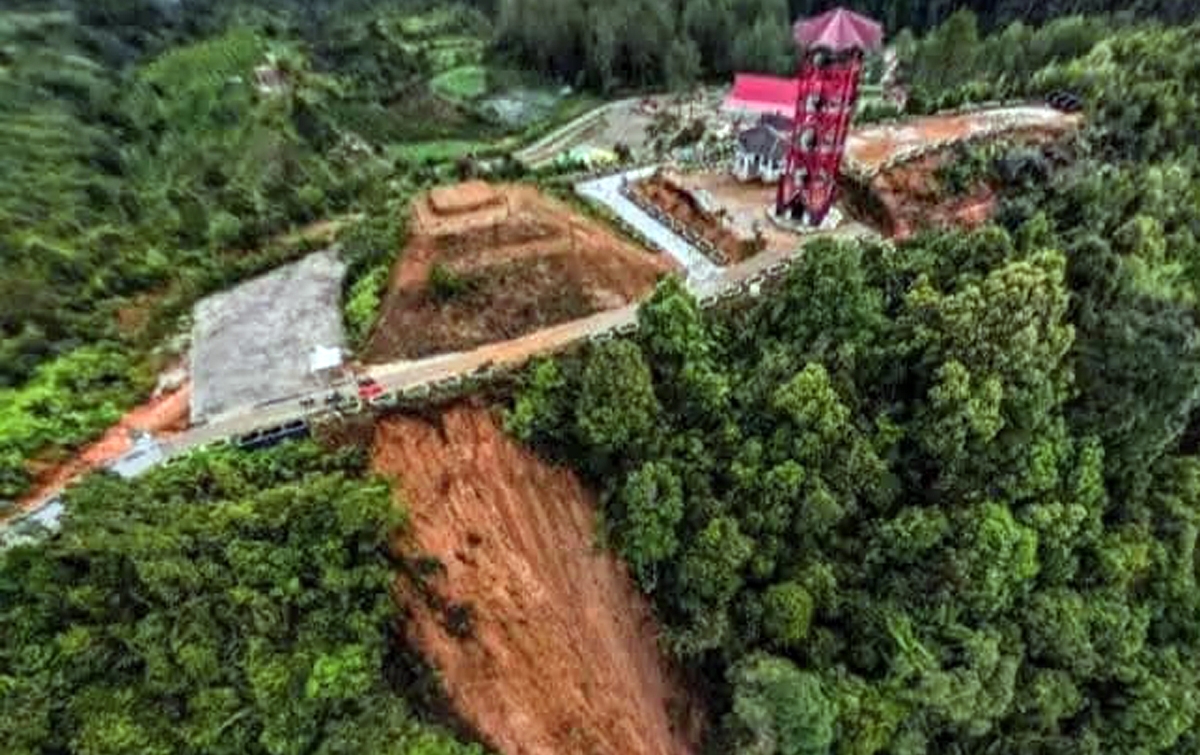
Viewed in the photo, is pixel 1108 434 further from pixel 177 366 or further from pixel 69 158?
pixel 69 158

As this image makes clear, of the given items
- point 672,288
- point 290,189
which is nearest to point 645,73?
point 290,189

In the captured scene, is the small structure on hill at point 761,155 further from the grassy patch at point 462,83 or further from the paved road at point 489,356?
the grassy patch at point 462,83

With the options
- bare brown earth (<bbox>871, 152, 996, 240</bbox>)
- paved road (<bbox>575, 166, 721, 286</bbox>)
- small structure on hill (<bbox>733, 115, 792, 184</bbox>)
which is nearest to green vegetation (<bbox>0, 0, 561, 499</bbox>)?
paved road (<bbox>575, 166, 721, 286</bbox>)

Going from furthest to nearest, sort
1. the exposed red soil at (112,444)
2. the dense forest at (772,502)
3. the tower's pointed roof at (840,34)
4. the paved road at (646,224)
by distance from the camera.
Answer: the paved road at (646,224)
the tower's pointed roof at (840,34)
the exposed red soil at (112,444)
the dense forest at (772,502)

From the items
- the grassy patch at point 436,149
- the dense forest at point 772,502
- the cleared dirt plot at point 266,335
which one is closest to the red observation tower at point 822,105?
the dense forest at point 772,502

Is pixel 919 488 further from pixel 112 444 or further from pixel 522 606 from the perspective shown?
pixel 112 444

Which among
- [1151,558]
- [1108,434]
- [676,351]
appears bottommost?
[1151,558]
